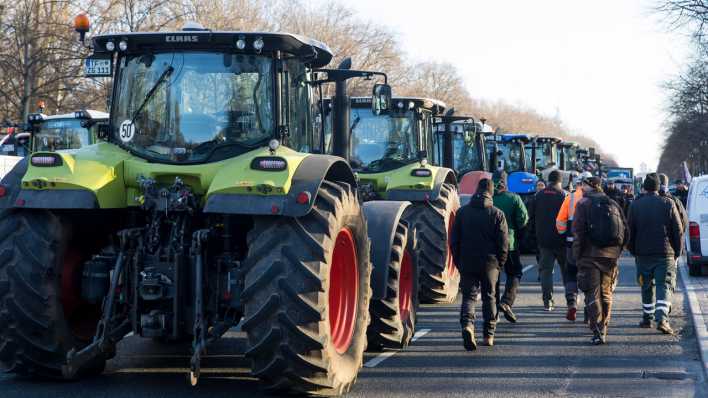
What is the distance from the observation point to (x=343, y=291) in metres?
8.84

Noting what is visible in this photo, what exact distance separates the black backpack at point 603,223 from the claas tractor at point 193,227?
3.86 m

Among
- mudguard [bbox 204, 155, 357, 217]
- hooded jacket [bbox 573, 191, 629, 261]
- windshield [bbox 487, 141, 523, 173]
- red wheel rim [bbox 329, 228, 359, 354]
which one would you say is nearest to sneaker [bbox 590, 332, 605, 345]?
hooded jacket [bbox 573, 191, 629, 261]

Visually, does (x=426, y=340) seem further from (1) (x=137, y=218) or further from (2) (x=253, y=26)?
(2) (x=253, y=26)

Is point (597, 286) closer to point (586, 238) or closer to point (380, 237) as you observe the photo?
point (586, 238)

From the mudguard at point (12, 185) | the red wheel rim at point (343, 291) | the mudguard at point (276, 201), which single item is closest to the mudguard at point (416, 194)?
the red wheel rim at point (343, 291)

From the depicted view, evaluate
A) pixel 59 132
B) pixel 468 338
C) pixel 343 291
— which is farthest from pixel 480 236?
pixel 59 132

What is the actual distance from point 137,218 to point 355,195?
1792mm

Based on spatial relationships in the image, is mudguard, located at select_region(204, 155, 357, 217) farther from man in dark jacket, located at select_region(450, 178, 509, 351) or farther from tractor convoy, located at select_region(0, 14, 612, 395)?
man in dark jacket, located at select_region(450, 178, 509, 351)

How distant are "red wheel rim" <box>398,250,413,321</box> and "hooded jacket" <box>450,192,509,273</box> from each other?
57 cm

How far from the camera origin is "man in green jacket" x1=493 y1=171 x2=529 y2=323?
13188 millimetres

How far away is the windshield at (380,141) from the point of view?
15.3 metres

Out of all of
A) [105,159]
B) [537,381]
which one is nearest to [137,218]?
[105,159]

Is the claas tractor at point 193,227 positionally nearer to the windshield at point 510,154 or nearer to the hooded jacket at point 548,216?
the hooded jacket at point 548,216

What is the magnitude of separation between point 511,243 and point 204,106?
225 inches
